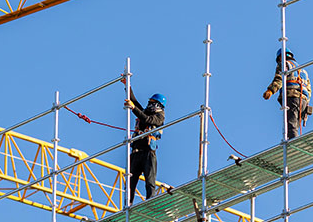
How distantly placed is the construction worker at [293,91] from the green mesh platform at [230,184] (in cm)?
95

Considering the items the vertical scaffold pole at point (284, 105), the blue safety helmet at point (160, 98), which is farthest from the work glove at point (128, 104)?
the vertical scaffold pole at point (284, 105)

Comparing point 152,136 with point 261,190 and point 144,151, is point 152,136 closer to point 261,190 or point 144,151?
point 144,151

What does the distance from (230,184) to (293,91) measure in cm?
212

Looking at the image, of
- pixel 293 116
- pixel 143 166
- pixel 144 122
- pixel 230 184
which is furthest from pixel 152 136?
pixel 293 116

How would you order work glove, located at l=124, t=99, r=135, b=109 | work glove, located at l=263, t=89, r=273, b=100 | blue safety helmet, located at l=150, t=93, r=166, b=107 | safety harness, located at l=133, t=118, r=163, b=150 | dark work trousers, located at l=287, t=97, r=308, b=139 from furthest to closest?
blue safety helmet, located at l=150, t=93, r=166, b=107, safety harness, located at l=133, t=118, r=163, b=150, work glove, located at l=124, t=99, r=135, b=109, dark work trousers, located at l=287, t=97, r=308, b=139, work glove, located at l=263, t=89, r=273, b=100

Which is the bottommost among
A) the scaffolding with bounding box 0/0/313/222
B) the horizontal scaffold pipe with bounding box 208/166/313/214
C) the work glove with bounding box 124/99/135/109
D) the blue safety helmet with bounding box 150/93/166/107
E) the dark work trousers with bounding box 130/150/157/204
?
the horizontal scaffold pipe with bounding box 208/166/313/214

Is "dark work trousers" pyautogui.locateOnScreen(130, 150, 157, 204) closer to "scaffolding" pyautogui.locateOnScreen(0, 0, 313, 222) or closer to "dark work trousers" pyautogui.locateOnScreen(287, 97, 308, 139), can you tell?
"scaffolding" pyautogui.locateOnScreen(0, 0, 313, 222)

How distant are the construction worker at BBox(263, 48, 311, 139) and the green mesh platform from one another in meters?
0.95

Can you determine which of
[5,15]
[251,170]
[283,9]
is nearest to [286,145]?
[251,170]

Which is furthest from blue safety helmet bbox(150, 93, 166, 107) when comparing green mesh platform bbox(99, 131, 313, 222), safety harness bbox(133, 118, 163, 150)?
green mesh platform bbox(99, 131, 313, 222)

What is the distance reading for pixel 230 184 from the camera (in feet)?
83.6

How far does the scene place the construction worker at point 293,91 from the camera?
25938mm

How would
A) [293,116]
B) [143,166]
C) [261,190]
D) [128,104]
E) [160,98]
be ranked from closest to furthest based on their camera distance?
[261,190]
[293,116]
[128,104]
[143,166]
[160,98]

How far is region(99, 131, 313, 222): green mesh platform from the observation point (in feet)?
80.6
